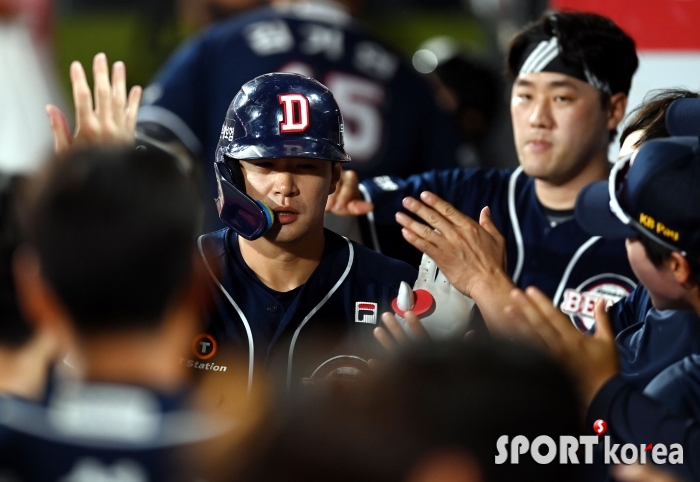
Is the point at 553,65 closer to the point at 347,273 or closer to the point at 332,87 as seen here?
the point at 332,87

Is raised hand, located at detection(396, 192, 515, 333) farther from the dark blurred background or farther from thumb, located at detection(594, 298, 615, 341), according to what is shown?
the dark blurred background

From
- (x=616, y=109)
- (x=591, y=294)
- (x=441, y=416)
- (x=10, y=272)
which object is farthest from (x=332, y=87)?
(x=441, y=416)

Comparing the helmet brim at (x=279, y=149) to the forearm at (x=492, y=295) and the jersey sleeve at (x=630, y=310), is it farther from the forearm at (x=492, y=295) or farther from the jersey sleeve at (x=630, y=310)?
the jersey sleeve at (x=630, y=310)

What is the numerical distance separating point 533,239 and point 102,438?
52.2 inches

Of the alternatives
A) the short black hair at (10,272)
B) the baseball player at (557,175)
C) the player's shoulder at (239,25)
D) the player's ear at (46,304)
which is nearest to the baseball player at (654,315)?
the baseball player at (557,175)

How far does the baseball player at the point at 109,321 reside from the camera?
3.33 feet

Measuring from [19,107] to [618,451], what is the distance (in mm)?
2628

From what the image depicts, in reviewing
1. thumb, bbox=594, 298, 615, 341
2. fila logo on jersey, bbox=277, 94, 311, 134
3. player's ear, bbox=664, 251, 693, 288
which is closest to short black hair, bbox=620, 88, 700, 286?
player's ear, bbox=664, 251, 693, 288

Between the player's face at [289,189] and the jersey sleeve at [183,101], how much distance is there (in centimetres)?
71

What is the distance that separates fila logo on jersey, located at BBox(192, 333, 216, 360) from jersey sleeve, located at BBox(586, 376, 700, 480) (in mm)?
637

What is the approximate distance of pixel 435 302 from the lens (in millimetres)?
1660

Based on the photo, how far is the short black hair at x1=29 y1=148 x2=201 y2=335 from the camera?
103 centimetres

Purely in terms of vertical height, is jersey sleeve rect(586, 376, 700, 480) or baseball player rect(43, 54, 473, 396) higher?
baseball player rect(43, 54, 473, 396)

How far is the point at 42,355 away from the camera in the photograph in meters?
1.24
